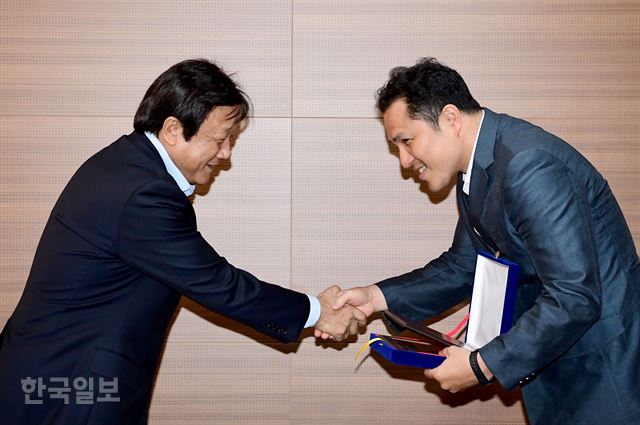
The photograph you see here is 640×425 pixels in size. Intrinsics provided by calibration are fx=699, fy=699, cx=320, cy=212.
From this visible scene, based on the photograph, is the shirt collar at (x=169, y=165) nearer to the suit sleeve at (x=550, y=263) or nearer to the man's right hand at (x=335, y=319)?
the man's right hand at (x=335, y=319)

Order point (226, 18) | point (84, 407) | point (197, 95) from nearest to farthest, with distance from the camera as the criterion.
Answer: point (84, 407)
point (197, 95)
point (226, 18)

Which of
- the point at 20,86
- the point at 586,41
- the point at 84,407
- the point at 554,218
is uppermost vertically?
the point at 586,41

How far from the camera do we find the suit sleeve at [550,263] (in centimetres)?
172

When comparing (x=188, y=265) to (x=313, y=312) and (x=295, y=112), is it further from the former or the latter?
(x=295, y=112)

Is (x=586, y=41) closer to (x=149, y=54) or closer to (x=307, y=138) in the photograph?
(x=307, y=138)

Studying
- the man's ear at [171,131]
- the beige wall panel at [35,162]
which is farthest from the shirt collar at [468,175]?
the beige wall panel at [35,162]

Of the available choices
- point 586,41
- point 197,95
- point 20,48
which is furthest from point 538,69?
point 20,48

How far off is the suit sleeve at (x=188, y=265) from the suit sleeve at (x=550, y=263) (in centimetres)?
72

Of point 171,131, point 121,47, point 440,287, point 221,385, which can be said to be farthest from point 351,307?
point 121,47

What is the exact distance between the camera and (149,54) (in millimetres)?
2803

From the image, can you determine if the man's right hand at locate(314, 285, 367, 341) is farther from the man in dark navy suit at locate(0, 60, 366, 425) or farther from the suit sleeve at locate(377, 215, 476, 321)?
the man in dark navy suit at locate(0, 60, 366, 425)

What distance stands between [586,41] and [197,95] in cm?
165

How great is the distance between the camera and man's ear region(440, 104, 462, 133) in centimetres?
204

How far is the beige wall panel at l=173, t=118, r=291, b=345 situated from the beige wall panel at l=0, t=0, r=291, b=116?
180 mm
